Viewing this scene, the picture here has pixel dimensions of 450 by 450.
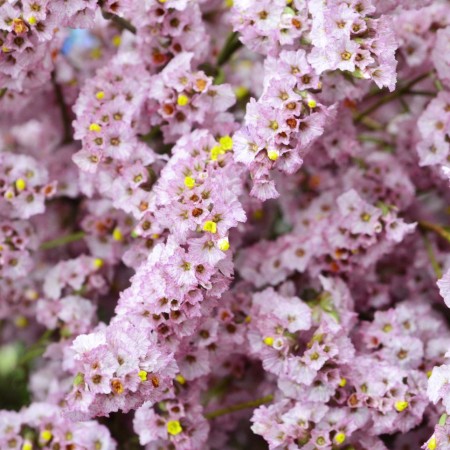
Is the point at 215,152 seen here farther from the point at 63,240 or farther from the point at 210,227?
the point at 63,240

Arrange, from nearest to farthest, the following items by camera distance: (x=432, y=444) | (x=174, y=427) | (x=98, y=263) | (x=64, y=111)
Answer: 1. (x=432, y=444)
2. (x=174, y=427)
3. (x=98, y=263)
4. (x=64, y=111)

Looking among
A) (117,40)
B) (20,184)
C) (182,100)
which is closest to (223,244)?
(182,100)

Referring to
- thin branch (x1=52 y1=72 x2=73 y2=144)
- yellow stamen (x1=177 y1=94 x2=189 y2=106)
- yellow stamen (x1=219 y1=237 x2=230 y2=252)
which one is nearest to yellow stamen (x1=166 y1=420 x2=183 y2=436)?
yellow stamen (x1=219 y1=237 x2=230 y2=252)

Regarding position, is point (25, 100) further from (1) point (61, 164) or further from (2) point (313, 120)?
(2) point (313, 120)

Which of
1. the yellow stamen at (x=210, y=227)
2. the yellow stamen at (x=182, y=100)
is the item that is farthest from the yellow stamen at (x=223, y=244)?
the yellow stamen at (x=182, y=100)

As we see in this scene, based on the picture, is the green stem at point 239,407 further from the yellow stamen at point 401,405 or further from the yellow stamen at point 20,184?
the yellow stamen at point 20,184

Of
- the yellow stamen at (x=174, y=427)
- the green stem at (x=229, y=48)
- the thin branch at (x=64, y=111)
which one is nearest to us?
the yellow stamen at (x=174, y=427)
